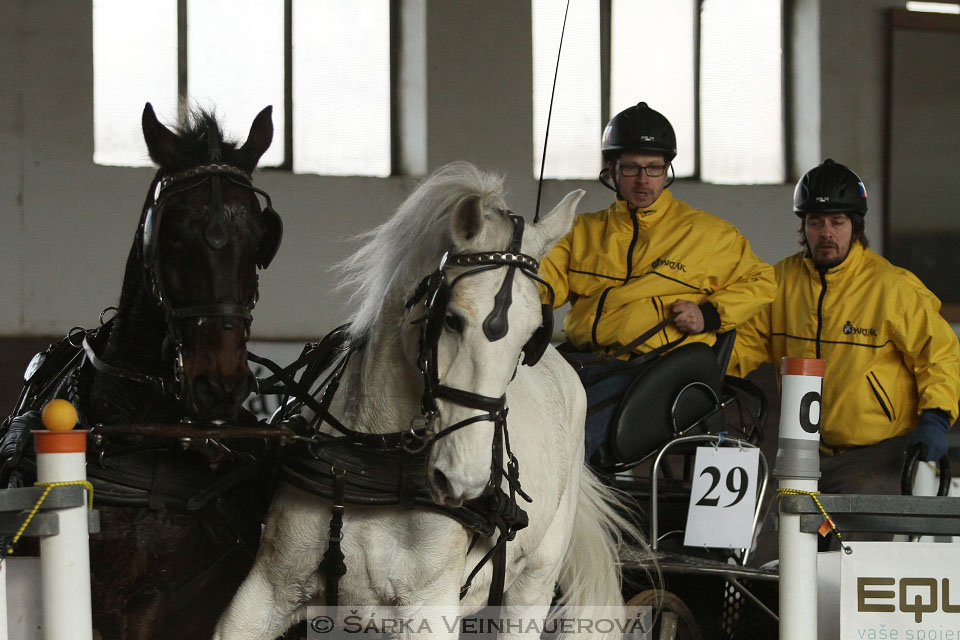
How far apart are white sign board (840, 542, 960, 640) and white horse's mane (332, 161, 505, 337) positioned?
1.03m

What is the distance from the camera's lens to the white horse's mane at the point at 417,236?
2.29m

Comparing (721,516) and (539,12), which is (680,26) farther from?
(721,516)

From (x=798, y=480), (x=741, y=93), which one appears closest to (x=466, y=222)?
(x=798, y=480)

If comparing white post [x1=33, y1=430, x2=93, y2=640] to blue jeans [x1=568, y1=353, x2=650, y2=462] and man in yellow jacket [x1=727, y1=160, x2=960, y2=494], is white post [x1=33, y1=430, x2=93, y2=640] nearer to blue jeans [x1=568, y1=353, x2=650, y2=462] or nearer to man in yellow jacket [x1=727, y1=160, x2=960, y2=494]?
blue jeans [x1=568, y1=353, x2=650, y2=462]

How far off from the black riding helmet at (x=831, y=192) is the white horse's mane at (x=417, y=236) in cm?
172

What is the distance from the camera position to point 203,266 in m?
2.10

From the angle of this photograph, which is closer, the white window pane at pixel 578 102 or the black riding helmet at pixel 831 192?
the black riding helmet at pixel 831 192

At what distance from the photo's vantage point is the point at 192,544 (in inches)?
91.0

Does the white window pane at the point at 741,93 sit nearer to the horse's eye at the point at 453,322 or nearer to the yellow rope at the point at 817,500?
the yellow rope at the point at 817,500

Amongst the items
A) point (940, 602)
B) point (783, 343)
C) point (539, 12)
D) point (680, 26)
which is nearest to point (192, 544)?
point (940, 602)

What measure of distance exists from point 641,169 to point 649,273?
0.35 meters

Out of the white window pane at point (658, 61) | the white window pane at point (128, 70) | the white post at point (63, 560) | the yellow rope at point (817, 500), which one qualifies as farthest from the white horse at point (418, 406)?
the white window pane at point (658, 61)

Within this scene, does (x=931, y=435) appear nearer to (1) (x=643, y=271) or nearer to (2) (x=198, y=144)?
(1) (x=643, y=271)

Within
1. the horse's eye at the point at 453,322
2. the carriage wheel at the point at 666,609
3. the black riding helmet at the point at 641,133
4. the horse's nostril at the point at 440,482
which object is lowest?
the carriage wheel at the point at 666,609
